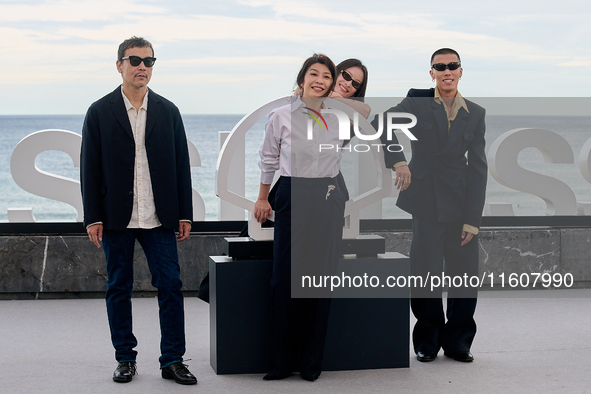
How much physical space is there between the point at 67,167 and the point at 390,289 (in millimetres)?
30076

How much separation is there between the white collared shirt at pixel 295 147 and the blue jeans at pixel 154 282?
565 mm

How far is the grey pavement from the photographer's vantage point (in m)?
3.29

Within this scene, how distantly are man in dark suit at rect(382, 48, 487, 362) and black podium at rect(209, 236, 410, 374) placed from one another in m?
0.17

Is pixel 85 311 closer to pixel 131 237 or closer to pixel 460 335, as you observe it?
pixel 131 237

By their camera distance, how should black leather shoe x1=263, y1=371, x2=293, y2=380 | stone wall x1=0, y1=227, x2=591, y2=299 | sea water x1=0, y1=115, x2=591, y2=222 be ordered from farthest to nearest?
1. sea water x1=0, y1=115, x2=591, y2=222
2. stone wall x1=0, y1=227, x2=591, y2=299
3. black leather shoe x1=263, y1=371, x2=293, y2=380

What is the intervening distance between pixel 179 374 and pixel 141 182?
88cm

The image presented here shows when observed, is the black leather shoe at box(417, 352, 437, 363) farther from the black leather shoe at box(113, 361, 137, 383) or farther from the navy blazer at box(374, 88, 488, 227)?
the black leather shoe at box(113, 361, 137, 383)

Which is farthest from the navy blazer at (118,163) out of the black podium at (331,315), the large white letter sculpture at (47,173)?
the large white letter sculpture at (47,173)

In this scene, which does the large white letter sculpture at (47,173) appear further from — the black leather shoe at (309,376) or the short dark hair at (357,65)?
the black leather shoe at (309,376)

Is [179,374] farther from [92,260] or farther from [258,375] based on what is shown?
[92,260]

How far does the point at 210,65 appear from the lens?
1272 inches

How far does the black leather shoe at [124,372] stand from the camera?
3.33 m

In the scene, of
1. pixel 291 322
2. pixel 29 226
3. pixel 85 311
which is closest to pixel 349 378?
pixel 291 322

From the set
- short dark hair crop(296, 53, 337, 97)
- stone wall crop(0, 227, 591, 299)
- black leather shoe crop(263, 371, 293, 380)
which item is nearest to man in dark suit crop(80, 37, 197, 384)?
black leather shoe crop(263, 371, 293, 380)
